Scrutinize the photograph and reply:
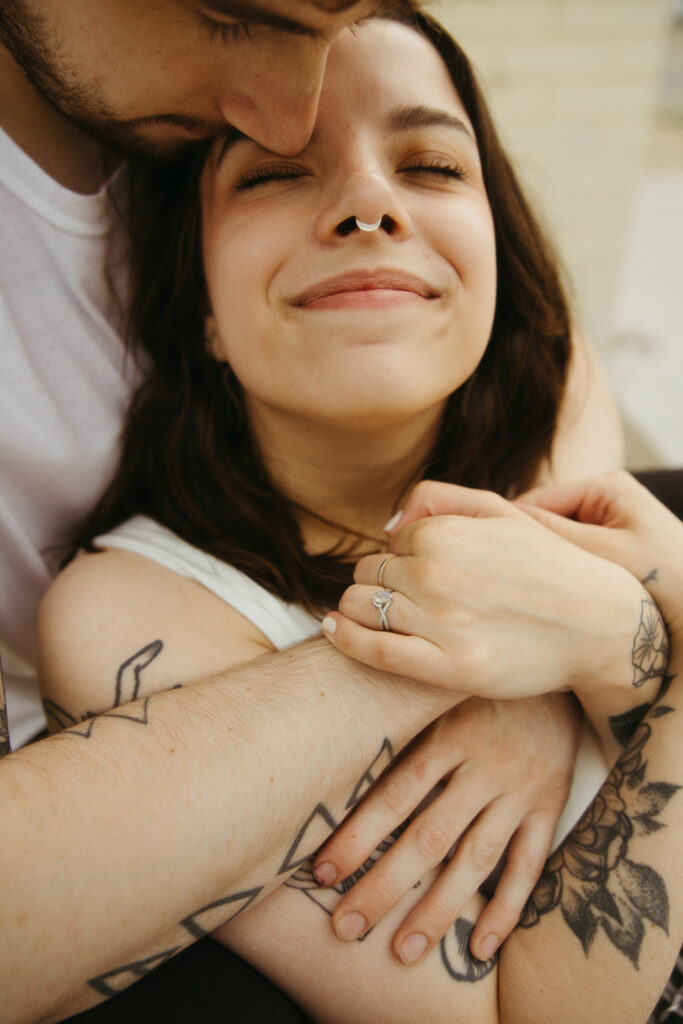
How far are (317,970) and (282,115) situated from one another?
3.60 feet

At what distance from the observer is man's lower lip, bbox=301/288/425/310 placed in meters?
1.05

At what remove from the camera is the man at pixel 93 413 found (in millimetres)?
715

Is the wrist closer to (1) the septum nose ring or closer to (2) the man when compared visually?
(2) the man

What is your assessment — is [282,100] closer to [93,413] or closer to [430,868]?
[93,413]

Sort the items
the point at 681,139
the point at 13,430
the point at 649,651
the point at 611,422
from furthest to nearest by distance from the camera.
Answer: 1. the point at 681,139
2. the point at 611,422
3. the point at 13,430
4. the point at 649,651

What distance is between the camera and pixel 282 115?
98 centimetres

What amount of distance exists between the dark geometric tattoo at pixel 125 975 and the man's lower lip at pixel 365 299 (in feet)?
2.76

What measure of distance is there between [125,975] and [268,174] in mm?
1067

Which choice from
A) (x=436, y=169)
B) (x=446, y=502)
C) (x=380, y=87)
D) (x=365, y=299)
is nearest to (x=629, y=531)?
(x=446, y=502)

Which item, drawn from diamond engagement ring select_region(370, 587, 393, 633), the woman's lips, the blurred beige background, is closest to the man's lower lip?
the woman's lips

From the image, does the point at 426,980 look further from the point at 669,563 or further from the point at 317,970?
the point at 669,563

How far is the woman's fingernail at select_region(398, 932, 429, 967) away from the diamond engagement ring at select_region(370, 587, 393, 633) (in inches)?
14.9

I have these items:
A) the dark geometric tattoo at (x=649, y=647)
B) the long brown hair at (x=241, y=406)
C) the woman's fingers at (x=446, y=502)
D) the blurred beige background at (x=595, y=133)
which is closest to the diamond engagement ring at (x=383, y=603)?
the woman's fingers at (x=446, y=502)

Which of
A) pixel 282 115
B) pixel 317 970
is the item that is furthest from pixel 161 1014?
pixel 282 115
